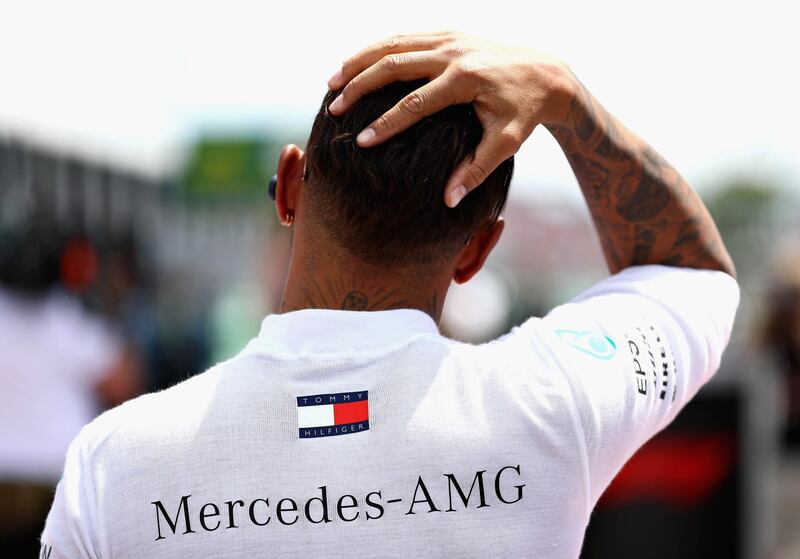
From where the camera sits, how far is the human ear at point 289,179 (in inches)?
62.3

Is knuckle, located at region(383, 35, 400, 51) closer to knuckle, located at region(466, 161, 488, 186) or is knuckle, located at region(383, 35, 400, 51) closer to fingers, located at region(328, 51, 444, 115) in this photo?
fingers, located at region(328, 51, 444, 115)

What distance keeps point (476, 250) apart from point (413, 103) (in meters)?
0.33

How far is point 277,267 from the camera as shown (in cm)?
504

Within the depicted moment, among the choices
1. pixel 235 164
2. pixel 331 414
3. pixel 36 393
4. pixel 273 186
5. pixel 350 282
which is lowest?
pixel 235 164

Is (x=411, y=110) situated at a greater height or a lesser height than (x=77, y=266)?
greater

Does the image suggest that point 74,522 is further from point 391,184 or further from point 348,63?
point 348,63

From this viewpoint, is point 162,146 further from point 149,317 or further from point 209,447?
point 209,447

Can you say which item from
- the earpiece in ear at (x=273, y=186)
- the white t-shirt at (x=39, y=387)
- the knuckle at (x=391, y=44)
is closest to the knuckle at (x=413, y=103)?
the knuckle at (x=391, y=44)

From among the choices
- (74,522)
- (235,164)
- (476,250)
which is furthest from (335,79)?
(235,164)

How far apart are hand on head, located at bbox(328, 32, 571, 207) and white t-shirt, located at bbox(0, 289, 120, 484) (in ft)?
15.8

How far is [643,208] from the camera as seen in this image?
1.84 metres

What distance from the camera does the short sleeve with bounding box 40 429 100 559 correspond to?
53.2 inches

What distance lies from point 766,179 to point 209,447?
8047 centimetres

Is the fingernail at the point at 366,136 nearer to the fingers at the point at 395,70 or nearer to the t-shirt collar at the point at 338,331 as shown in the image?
the fingers at the point at 395,70
